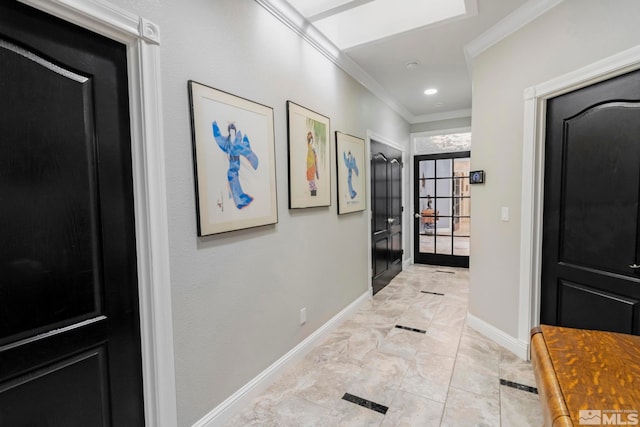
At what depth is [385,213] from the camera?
4.38m

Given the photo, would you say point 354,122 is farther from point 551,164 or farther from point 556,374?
point 556,374

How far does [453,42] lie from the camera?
2.80 meters

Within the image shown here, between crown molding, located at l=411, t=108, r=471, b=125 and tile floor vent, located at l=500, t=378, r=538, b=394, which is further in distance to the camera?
crown molding, located at l=411, t=108, r=471, b=125

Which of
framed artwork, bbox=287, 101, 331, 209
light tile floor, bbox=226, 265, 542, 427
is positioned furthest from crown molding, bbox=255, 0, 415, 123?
light tile floor, bbox=226, 265, 542, 427

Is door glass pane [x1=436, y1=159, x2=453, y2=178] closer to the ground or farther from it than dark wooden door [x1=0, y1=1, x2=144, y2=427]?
farther from it

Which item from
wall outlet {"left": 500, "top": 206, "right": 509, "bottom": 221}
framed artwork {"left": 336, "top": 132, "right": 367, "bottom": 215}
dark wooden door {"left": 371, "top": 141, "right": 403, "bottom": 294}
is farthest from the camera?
dark wooden door {"left": 371, "top": 141, "right": 403, "bottom": 294}

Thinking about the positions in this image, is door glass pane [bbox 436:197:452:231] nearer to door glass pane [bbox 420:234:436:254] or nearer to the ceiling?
door glass pane [bbox 420:234:436:254]

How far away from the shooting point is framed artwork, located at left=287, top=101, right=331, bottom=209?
2.35 meters

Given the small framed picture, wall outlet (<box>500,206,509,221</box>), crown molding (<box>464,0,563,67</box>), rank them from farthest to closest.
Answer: the small framed picture → wall outlet (<box>500,206,509,221</box>) → crown molding (<box>464,0,563,67</box>)

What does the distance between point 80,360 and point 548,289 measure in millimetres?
2923

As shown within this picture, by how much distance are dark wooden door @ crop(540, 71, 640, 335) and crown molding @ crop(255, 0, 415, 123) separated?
179 cm

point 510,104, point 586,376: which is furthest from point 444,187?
point 586,376
